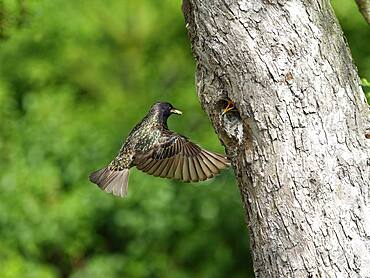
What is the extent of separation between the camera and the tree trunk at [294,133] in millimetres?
2730

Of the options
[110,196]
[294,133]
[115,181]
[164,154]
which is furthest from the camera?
[110,196]

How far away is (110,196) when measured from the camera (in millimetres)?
6098

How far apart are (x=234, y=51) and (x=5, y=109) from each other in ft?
13.0

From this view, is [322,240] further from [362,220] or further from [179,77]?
[179,77]

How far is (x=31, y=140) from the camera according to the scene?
6289 millimetres

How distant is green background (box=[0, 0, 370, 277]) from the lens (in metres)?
5.90

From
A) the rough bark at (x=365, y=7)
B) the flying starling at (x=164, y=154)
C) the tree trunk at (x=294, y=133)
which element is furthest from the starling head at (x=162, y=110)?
the rough bark at (x=365, y=7)

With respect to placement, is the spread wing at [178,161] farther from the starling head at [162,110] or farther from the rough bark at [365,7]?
the rough bark at [365,7]

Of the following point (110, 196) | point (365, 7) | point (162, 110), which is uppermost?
point (110, 196)

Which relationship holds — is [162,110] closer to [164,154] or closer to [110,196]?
[164,154]

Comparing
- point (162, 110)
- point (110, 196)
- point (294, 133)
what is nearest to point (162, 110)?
point (162, 110)

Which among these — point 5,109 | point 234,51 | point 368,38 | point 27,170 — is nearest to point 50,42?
point 5,109


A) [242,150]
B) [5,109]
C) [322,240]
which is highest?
[5,109]

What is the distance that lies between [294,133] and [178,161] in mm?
653
